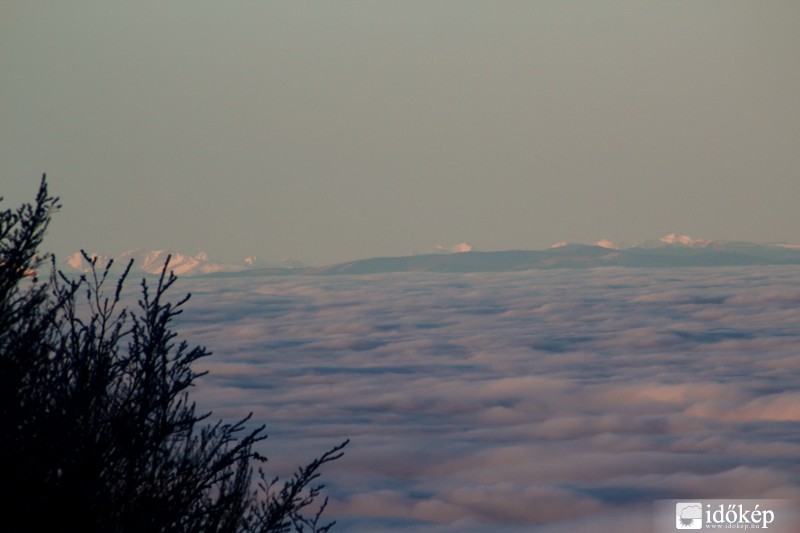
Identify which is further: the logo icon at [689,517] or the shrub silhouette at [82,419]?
the logo icon at [689,517]

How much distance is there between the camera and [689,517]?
22062 millimetres

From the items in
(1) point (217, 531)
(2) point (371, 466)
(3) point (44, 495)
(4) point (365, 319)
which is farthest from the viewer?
(4) point (365, 319)

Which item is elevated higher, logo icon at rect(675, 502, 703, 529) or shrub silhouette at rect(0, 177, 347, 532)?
logo icon at rect(675, 502, 703, 529)

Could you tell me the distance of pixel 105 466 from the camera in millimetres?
4793

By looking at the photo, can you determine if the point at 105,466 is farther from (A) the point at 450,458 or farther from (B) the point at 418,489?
(A) the point at 450,458

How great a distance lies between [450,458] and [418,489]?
6001 millimetres

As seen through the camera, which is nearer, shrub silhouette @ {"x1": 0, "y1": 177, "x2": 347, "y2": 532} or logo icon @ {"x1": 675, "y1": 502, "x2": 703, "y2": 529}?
shrub silhouette @ {"x1": 0, "y1": 177, "x2": 347, "y2": 532}

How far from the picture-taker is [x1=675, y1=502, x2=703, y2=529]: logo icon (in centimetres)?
1972

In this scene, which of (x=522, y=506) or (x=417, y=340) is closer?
(x=522, y=506)

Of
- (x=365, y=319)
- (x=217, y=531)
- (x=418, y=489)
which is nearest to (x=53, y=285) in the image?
(x=217, y=531)

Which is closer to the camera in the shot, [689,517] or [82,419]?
[82,419]

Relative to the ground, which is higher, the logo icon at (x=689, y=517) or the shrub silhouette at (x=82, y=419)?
the logo icon at (x=689, y=517)

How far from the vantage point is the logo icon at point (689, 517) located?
776 inches

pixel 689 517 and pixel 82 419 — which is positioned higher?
pixel 689 517
